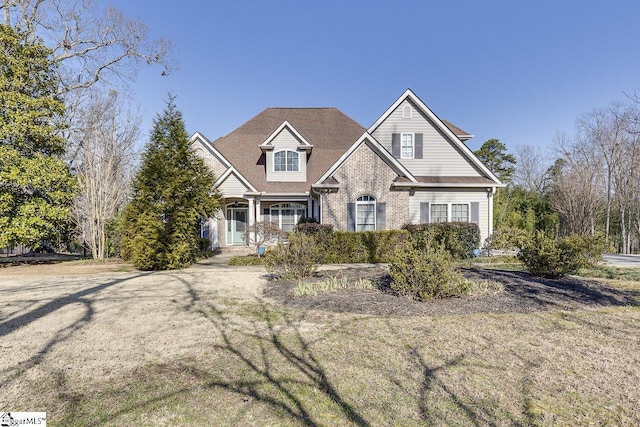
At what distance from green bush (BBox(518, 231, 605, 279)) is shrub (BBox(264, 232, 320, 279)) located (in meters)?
5.78

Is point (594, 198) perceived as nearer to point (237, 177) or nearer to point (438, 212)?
point (438, 212)

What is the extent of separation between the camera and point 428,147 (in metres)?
17.5

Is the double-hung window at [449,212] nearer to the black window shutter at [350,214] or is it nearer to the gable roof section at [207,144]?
the black window shutter at [350,214]

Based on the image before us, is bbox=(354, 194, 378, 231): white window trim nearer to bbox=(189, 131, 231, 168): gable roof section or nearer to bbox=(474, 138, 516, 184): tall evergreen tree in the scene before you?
bbox=(189, 131, 231, 168): gable roof section

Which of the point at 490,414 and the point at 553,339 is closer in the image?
the point at 490,414

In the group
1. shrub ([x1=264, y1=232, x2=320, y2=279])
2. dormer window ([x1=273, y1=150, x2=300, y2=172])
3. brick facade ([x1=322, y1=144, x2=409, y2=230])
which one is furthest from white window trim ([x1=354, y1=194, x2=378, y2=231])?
shrub ([x1=264, y1=232, x2=320, y2=279])

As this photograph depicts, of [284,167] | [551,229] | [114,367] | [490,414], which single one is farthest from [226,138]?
[551,229]

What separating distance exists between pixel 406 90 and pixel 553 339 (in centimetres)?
1541

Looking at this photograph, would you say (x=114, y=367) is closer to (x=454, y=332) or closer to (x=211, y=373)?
(x=211, y=373)

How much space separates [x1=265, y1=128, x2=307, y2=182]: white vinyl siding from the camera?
62.1ft

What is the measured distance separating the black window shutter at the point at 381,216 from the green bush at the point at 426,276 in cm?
875

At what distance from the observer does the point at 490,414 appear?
107 inches

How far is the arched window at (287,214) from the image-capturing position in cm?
1956

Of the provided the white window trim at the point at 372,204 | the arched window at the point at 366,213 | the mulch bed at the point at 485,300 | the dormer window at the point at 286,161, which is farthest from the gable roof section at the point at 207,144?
the mulch bed at the point at 485,300
